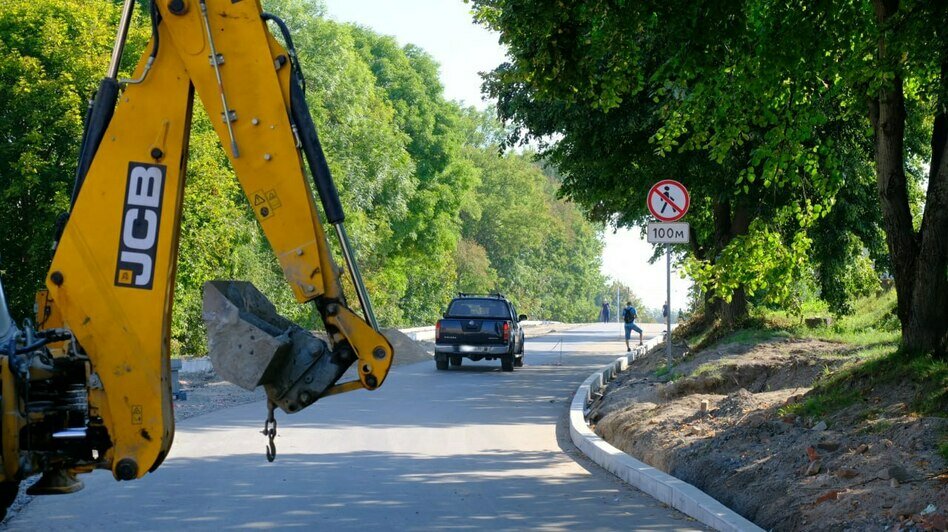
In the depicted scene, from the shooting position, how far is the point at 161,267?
6820 millimetres

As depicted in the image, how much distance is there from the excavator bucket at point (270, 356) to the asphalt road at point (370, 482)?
1.94 metres

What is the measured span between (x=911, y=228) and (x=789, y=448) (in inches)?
127

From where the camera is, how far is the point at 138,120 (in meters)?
6.99

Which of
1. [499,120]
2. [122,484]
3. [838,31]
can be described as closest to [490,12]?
[838,31]

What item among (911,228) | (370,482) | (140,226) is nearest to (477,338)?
(911,228)

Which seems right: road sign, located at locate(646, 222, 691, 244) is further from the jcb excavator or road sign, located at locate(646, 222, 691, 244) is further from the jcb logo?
the jcb logo

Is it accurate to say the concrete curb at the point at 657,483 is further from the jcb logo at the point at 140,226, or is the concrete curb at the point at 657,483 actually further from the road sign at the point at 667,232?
the jcb logo at the point at 140,226

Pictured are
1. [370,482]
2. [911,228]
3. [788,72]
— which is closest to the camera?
[370,482]

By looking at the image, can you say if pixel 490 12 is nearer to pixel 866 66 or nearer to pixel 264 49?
pixel 866 66

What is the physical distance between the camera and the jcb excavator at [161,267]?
6.71 meters

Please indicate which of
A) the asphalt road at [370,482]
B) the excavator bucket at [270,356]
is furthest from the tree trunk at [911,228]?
the excavator bucket at [270,356]

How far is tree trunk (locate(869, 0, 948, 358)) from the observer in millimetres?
11172

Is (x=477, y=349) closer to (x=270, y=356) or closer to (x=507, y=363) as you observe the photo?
(x=507, y=363)

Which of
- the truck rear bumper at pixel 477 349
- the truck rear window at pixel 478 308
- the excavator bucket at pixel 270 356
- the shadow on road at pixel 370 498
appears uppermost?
the truck rear window at pixel 478 308
